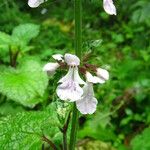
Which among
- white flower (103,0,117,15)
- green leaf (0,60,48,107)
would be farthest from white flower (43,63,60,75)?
green leaf (0,60,48,107)

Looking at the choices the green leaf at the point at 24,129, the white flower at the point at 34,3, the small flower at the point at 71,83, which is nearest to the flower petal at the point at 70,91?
the small flower at the point at 71,83

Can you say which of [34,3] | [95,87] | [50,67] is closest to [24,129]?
[50,67]

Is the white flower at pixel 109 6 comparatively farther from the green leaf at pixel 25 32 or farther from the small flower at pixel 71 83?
the green leaf at pixel 25 32

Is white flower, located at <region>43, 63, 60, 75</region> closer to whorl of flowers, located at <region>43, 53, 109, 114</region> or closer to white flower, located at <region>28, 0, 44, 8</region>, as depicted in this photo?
whorl of flowers, located at <region>43, 53, 109, 114</region>

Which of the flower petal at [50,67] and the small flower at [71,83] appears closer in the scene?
the small flower at [71,83]

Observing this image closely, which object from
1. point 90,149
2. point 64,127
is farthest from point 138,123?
point 64,127

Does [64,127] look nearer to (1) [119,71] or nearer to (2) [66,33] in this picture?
(1) [119,71]

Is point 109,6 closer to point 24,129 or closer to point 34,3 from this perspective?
point 34,3
